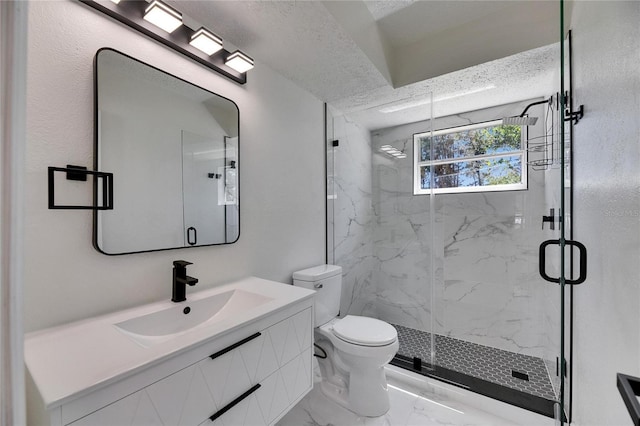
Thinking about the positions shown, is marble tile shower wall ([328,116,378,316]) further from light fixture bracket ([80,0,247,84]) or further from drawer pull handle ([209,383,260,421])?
drawer pull handle ([209,383,260,421])


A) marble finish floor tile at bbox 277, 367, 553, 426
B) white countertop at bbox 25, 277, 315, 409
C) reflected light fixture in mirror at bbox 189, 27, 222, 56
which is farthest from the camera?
marble finish floor tile at bbox 277, 367, 553, 426

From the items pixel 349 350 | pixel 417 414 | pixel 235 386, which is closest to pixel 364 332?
pixel 349 350

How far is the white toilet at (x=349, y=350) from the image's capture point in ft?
5.70

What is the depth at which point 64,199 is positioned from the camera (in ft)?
3.43

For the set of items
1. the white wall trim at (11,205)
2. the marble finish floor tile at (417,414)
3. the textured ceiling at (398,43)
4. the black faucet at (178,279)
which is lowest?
the marble finish floor tile at (417,414)

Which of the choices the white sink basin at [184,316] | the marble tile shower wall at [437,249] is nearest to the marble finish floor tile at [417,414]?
the marble tile shower wall at [437,249]

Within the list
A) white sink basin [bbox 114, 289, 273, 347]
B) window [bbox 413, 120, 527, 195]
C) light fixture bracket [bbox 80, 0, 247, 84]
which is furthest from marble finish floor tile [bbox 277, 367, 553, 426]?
light fixture bracket [bbox 80, 0, 247, 84]

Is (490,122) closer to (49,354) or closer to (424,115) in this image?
(424,115)

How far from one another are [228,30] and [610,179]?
181 centimetres

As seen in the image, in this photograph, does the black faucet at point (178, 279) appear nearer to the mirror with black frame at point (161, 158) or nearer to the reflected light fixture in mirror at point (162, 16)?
the mirror with black frame at point (161, 158)

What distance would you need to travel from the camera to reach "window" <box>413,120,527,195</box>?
2.57 m

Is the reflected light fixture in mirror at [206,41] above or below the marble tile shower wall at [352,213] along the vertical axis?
above

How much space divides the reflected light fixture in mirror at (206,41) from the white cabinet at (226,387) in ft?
4.49

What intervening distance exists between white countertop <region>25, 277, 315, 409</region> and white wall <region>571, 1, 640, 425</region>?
1.16 meters
